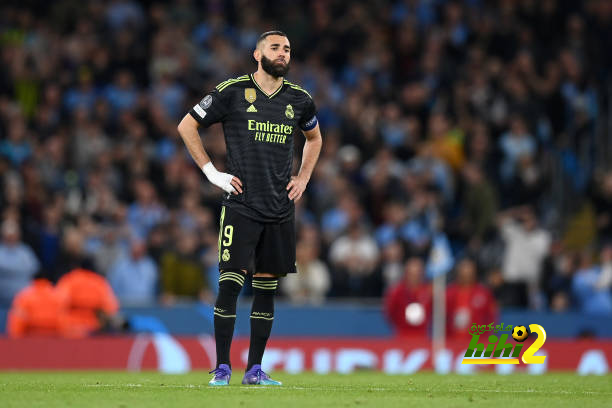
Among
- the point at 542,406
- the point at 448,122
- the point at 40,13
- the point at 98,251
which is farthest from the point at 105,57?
the point at 542,406

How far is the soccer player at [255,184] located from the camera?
9875 millimetres

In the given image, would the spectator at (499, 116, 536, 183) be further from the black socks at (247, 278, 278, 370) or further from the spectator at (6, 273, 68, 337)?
the black socks at (247, 278, 278, 370)

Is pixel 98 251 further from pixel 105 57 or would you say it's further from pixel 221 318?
pixel 221 318

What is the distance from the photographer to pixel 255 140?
9969mm

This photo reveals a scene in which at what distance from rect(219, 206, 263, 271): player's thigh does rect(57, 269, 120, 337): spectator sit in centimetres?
780

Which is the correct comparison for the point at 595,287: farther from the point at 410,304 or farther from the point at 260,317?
the point at 260,317

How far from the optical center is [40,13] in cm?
2392

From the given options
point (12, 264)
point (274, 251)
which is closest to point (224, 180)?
point (274, 251)

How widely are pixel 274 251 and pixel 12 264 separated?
919 cm

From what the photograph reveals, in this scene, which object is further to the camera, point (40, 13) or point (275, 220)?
point (40, 13)

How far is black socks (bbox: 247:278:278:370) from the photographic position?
10.1 metres

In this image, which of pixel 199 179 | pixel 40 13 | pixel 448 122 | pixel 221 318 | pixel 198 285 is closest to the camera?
pixel 221 318

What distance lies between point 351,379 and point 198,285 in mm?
7191

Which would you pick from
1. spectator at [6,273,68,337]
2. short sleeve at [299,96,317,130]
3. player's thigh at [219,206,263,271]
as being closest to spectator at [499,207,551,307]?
spectator at [6,273,68,337]
